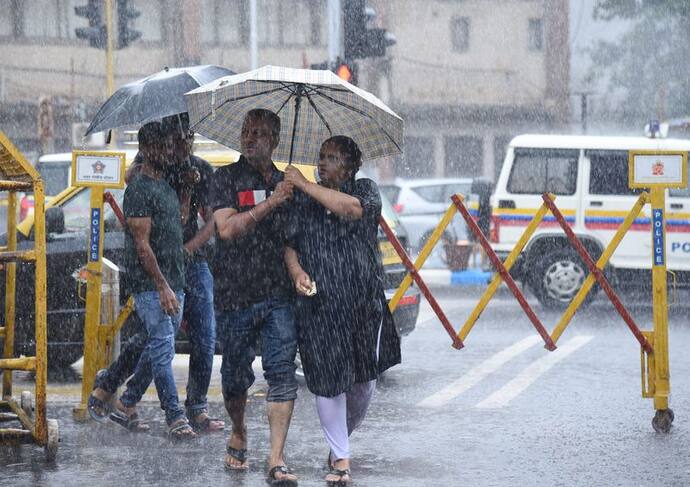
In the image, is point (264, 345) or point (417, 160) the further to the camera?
point (417, 160)

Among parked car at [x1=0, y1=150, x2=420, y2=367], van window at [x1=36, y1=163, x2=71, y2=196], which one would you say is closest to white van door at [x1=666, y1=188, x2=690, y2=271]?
parked car at [x1=0, y1=150, x2=420, y2=367]

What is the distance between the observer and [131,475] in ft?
21.6

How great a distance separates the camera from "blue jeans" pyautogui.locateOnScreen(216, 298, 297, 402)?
6336 mm

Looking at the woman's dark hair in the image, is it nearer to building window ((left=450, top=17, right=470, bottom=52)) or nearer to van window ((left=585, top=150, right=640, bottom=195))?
van window ((left=585, top=150, right=640, bottom=195))

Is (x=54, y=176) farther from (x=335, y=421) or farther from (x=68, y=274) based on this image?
(x=335, y=421)

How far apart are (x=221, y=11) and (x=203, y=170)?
34.8 meters

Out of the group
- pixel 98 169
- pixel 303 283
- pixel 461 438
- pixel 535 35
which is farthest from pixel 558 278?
pixel 535 35

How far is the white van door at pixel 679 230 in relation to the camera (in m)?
15.0

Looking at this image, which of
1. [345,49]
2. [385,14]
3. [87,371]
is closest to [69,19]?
[385,14]

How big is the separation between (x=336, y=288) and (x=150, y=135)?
1.73 meters

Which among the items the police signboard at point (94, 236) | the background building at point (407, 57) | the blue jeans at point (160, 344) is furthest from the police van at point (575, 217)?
the background building at point (407, 57)

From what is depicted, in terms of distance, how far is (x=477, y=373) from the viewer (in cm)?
1043

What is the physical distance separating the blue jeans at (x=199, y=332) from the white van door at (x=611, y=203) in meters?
8.24

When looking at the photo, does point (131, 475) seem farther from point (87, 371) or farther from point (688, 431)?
point (688, 431)
